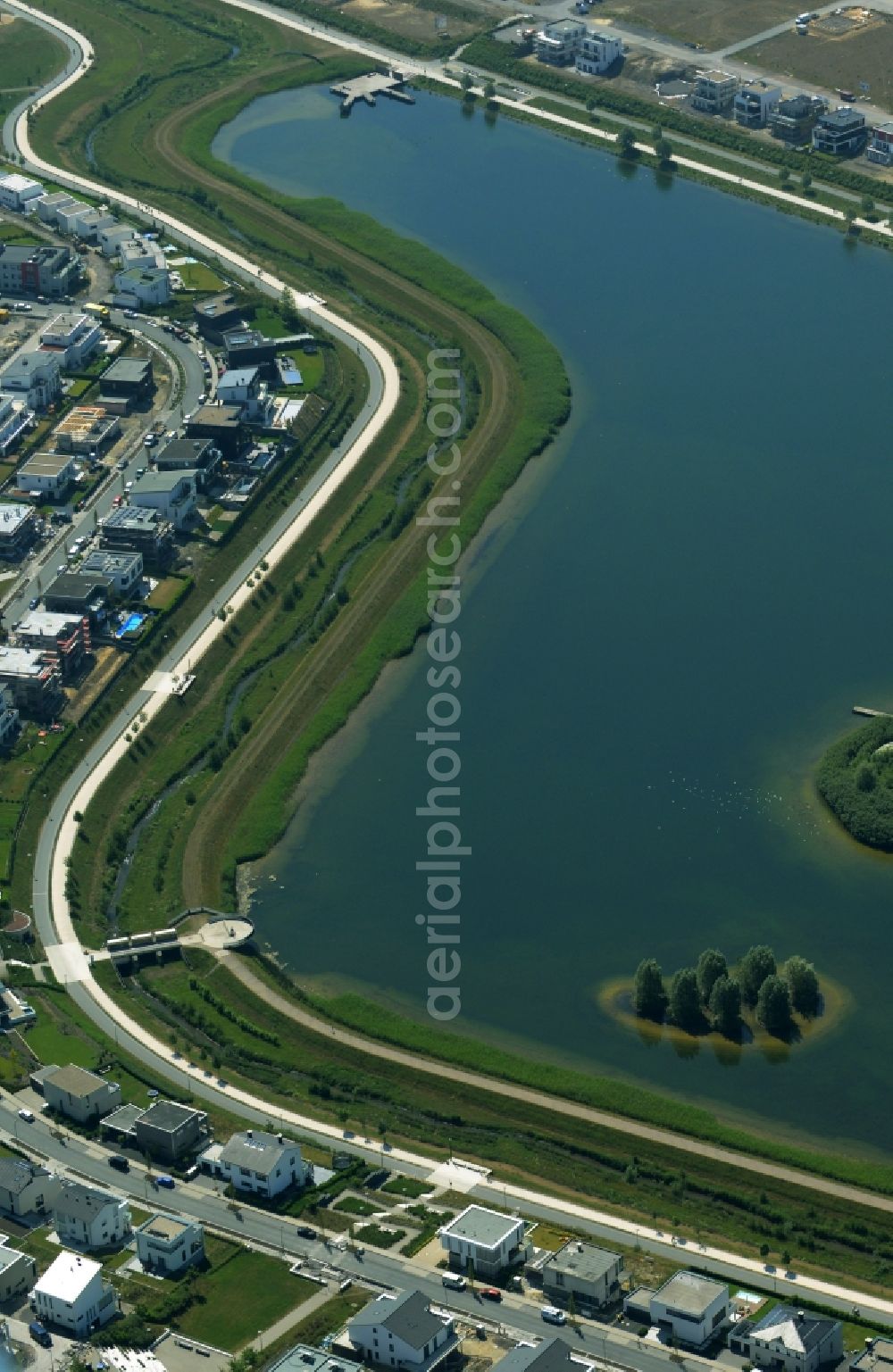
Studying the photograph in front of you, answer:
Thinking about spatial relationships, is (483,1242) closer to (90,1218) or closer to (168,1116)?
(90,1218)

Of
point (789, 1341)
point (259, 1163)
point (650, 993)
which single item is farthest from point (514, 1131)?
point (789, 1341)

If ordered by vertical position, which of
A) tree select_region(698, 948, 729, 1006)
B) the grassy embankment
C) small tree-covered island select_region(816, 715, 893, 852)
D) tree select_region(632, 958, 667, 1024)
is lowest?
the grassy embankment

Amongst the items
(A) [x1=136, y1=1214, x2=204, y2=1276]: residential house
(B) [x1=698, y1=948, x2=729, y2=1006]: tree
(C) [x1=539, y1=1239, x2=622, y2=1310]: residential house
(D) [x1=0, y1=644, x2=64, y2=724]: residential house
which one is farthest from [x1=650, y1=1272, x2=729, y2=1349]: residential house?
(D) [x1=0, y1=644, x2=64, y2=724]: residential house

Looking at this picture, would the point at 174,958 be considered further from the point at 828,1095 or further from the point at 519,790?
the point at 828,1095

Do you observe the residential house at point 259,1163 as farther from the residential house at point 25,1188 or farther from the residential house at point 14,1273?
the residential house at point 14,1273

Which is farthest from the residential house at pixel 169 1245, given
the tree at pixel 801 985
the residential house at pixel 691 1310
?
the tree at pixel 801 985

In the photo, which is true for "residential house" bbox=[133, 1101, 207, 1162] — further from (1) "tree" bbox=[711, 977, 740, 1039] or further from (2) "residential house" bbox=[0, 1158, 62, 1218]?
(1) "tree" bbox=[711, 977, 740, 1039]
